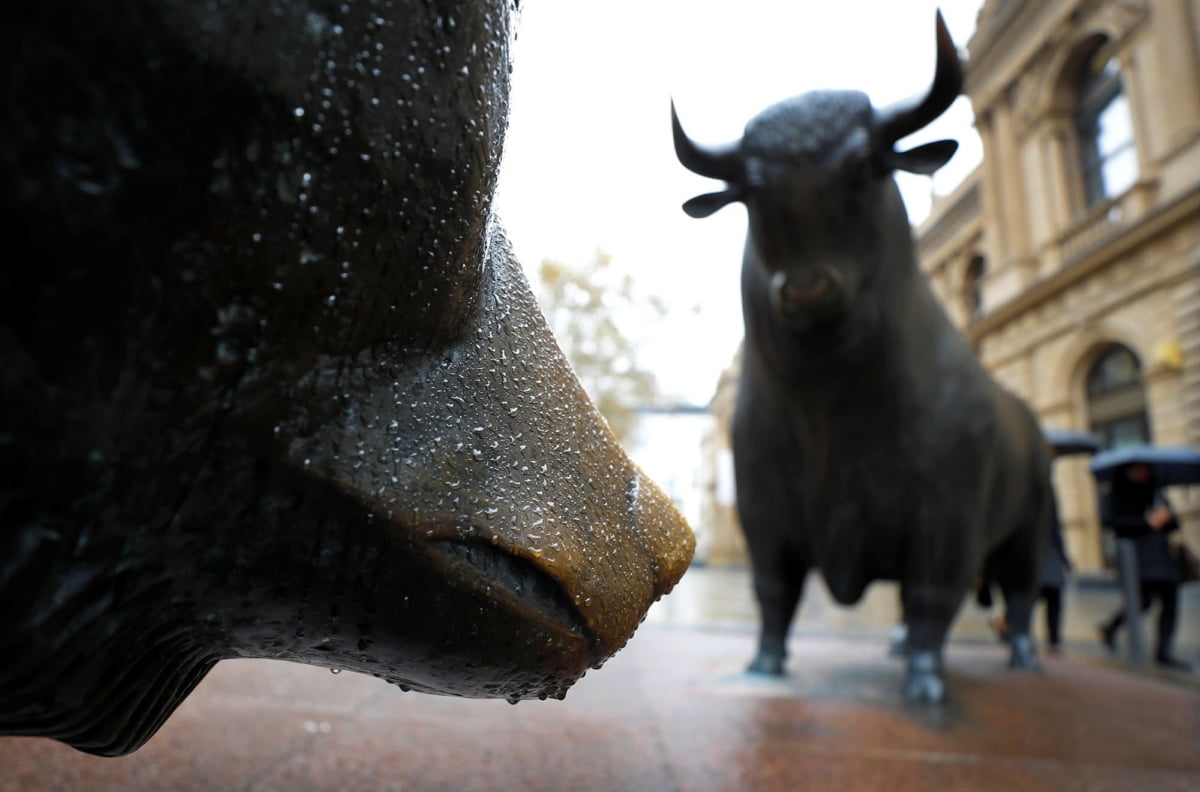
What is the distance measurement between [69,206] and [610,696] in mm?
2639

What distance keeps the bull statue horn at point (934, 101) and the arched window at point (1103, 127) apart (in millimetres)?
14468

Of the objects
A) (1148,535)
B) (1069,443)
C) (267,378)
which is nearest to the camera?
(267,378)

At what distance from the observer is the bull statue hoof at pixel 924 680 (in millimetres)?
2756

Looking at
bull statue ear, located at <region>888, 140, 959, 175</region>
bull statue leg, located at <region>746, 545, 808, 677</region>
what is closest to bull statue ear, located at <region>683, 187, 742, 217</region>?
bull statue ear, located at <region>888, 140, 959, 175</region>

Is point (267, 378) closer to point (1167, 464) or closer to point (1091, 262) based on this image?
point (1167, 464)

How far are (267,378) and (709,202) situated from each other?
89.8 inches

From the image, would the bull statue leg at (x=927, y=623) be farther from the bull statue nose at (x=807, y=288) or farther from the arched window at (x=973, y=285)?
the arched window at (x=973, y=285)

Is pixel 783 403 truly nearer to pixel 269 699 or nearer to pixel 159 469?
pixel 269 699

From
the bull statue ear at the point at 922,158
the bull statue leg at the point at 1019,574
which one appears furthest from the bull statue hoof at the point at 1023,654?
the bull statue ear at the point at 922,158

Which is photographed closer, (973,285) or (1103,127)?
(1103,127)

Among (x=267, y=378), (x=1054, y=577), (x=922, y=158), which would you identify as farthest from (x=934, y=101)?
(x=1054, y=577)

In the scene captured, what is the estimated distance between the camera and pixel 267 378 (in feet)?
1.69

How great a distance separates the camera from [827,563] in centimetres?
300

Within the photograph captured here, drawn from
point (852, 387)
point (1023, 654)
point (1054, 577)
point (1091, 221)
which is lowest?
point (1023, 654)
